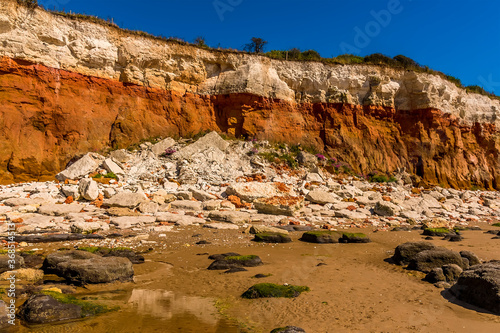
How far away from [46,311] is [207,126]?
16.5 meters

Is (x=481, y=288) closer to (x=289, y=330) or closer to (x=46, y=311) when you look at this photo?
(x=289, y=330)

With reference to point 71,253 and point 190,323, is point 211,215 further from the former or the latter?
point 190,323

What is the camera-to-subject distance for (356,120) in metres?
21.5

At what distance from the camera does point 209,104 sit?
64.7ft

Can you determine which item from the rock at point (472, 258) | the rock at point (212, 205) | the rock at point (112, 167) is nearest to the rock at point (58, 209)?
the rock at point (212, 205)

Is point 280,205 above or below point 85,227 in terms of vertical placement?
above

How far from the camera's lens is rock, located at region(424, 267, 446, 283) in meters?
4.69

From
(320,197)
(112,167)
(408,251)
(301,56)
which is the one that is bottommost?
(408,251)

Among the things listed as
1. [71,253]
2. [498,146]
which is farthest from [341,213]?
[498,146]

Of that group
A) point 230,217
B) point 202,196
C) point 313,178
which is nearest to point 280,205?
point 230,217

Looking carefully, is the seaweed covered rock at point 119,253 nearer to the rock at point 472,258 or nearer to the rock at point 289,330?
the rock at point 289,330

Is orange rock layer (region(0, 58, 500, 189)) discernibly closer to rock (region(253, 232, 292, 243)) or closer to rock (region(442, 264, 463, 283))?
rock (region(253, 232, 292, 243))

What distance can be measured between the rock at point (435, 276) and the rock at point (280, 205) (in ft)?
21.0

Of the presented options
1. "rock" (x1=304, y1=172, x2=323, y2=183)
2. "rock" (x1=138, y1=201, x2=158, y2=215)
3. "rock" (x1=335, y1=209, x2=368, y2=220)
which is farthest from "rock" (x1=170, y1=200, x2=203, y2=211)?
"rock" (x1=304, y1=172, x2=323, y2=183)
